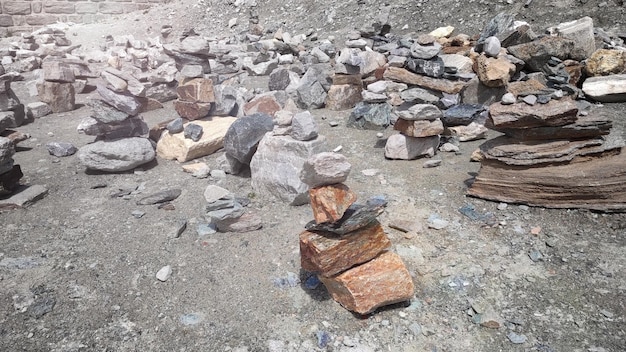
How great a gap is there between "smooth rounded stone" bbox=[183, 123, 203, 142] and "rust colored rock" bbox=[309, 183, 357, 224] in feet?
9.44

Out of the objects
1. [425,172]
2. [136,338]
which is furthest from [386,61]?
[136,338]

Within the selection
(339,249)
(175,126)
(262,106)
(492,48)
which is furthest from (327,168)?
(492,48)

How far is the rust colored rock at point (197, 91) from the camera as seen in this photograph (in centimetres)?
609

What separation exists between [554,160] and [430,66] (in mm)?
2257

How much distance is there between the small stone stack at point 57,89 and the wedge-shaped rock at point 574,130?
8005 mm

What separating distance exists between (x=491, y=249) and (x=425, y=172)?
1.56 metres

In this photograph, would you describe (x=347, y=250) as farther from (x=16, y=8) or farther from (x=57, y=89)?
(x=16, y=8)

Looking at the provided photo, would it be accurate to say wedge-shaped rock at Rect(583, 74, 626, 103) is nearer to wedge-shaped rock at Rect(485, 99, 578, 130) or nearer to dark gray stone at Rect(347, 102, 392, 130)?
wedge-shaped rock at Rect(485, 99, 578, 130)

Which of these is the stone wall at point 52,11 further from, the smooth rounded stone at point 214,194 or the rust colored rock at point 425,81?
the smooth rounded stone at point 214,194

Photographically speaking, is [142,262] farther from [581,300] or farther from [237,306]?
[581,300]

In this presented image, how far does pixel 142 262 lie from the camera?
12.0ft

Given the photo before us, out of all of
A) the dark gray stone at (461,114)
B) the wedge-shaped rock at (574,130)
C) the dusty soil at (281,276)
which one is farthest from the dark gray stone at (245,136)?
the wedge-shaped rock at (574,130)

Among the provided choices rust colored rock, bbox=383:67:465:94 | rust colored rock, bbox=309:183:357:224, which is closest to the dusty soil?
rust colored rock, bbox=309:183:357:224

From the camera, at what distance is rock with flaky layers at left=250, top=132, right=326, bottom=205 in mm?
4422
